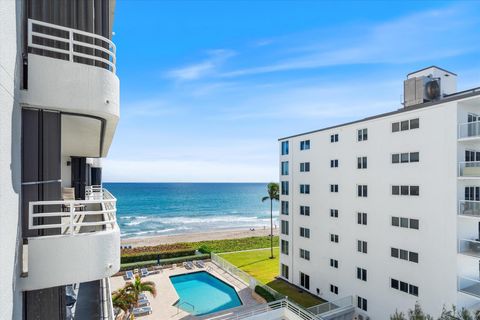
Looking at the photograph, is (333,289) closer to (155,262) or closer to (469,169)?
(469,169)

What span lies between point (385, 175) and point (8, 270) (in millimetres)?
19914

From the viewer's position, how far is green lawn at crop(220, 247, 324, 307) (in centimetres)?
2319

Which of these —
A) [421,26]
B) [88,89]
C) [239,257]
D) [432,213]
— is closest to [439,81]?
[421,26]

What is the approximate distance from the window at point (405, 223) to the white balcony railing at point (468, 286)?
3.32 metres

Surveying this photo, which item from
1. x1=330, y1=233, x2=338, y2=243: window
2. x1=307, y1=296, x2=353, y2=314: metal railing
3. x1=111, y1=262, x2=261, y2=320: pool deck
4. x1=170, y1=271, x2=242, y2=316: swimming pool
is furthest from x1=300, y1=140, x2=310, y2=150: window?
x1=170, y1=271, x2=242, y2=316: swimming pool

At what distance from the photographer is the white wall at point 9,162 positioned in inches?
146

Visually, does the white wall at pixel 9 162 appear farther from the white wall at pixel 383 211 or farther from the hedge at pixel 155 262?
the hedge at pixel 155 262

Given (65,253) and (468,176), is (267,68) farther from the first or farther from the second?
(65,253)

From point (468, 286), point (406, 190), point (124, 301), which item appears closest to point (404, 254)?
point (468, 286)

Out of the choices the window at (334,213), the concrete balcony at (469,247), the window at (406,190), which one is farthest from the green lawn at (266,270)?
the concrete balcony at (469,247)

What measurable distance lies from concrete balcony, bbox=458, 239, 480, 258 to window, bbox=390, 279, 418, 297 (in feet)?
11.9

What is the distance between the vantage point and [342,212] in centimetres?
2175

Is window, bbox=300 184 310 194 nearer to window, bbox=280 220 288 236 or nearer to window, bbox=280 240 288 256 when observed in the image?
window, bbox=280 220 288 236

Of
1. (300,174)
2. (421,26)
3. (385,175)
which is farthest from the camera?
(300,174)
